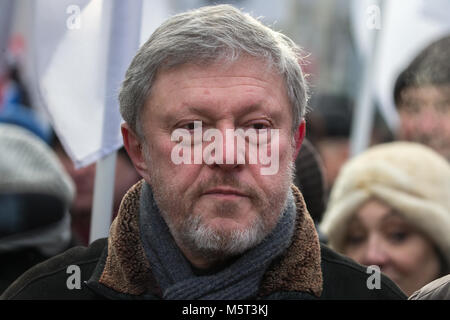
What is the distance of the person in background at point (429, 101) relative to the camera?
467cm

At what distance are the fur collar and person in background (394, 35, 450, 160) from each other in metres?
2.35

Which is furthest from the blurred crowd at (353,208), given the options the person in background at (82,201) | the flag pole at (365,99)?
the flag pole at (365,99)

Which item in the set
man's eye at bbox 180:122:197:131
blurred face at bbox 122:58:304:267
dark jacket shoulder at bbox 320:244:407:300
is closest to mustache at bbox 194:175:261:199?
blurred face at bbox 122:58:304:267

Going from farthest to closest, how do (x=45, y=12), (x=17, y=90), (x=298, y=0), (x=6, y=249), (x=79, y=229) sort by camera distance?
(x=298, y=0) < (x=17, y=90) < (x=79, y=229) < (x=6, y=249) < (x=45, y=12)

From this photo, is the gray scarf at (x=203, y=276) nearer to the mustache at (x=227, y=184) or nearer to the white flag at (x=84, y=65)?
the mustache at (x=227, y=184)

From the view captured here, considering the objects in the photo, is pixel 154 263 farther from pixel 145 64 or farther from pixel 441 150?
pixel 441 150

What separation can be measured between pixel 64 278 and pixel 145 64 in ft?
2.06

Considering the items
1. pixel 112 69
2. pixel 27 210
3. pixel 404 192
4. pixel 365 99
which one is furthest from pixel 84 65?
pixel 365 99

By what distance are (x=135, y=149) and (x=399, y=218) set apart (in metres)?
1.68

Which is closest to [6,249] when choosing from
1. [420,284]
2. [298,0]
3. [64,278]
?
[64,278]

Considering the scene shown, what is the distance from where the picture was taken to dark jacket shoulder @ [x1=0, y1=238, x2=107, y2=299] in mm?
2412

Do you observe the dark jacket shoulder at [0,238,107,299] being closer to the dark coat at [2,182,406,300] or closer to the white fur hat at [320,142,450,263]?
the dark coat at [2,182,406,300]

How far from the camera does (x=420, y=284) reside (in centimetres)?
366

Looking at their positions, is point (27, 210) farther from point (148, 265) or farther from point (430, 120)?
point (430, 120)
